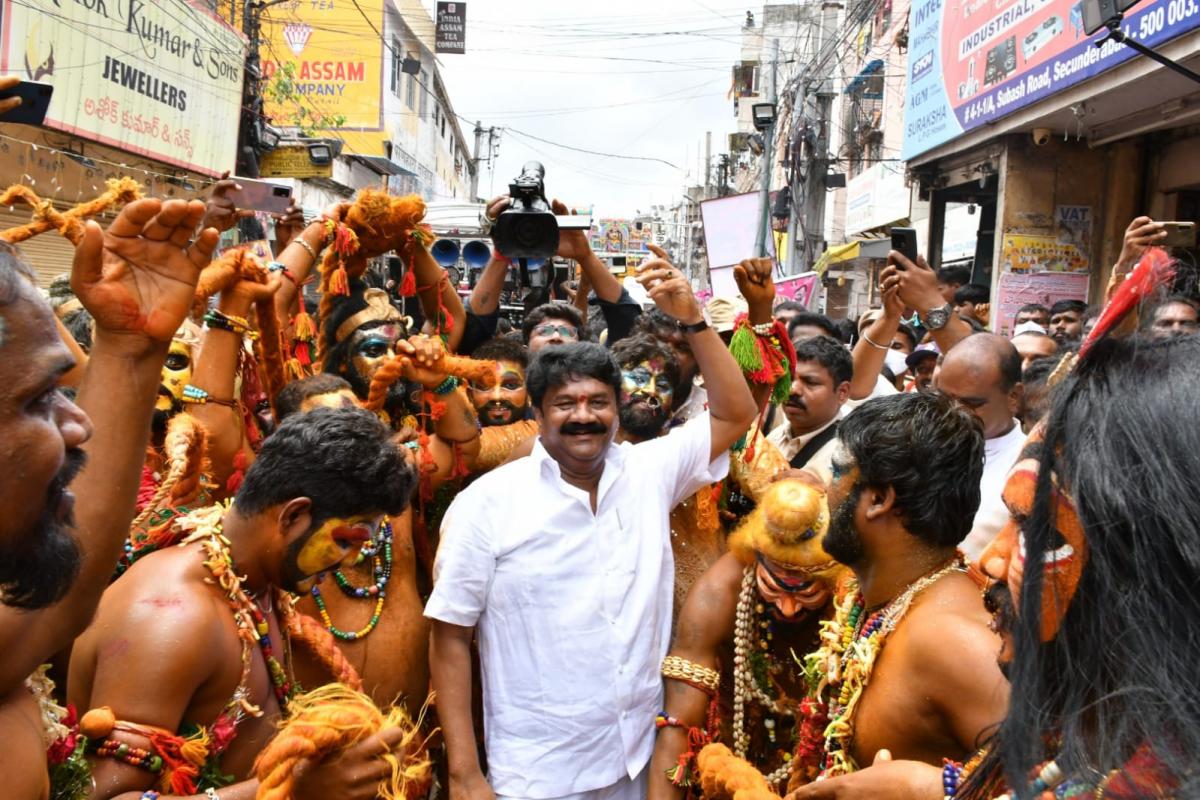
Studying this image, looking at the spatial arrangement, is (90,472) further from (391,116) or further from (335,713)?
(391,116)

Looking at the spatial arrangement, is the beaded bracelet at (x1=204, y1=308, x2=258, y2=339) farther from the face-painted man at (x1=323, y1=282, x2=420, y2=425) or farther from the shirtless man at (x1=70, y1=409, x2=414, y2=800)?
the shirtless man at (x1=70, y1=409, x2=414, y2=800)

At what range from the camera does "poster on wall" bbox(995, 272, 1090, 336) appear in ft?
31.1

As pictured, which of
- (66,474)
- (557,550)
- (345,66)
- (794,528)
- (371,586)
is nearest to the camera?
(66,474)

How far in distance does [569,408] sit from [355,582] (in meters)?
0.92

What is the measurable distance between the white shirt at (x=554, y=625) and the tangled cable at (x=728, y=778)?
13.8 inches

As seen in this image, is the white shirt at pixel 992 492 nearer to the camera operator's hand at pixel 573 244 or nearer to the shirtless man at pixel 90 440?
the camera operator's hand at pixel 573 244

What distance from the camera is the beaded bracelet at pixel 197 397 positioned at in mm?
3170

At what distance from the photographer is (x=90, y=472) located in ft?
5.30

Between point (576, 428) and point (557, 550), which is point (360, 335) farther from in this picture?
point (557, 550)

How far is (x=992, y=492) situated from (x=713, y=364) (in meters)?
1.12

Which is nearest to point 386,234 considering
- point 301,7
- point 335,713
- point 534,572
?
point 534,572

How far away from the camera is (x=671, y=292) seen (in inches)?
118

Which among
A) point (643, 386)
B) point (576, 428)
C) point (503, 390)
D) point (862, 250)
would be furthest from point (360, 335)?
point (862, 250)

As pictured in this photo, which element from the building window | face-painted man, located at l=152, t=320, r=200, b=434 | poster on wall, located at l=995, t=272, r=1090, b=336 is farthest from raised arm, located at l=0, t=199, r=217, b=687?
the building window
